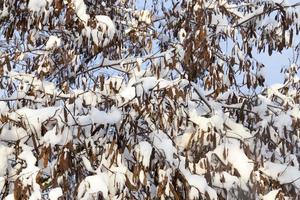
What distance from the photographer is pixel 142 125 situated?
12.4 ft

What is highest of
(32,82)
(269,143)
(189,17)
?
(189,17)

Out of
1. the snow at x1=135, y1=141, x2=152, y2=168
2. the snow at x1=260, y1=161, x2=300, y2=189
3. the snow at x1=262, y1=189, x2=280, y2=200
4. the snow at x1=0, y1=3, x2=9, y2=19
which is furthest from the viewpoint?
the snow at x1=0, y1=3, x2=9, y2=19

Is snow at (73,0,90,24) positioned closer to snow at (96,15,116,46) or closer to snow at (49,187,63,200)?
snow at (96,15,116,46)

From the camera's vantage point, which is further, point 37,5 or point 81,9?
point 81,9

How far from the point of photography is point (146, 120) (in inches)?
143

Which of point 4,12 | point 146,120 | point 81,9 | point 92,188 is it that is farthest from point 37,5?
point 92,188

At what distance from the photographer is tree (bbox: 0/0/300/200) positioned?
3.16 meters

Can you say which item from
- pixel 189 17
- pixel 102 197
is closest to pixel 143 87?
pixel 102 197

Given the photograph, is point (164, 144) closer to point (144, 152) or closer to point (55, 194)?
point (144, 152)

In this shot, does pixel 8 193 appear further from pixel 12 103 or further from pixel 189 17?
pixel 189 17

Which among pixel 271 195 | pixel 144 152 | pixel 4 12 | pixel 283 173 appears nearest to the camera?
pixel 144 152

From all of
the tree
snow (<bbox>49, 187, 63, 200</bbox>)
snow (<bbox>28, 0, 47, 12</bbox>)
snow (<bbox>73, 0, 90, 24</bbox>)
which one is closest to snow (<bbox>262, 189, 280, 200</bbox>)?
the tree

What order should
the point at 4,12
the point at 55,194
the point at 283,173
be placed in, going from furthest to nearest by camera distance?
1. the point at 4,12
2. the point at 283,173
3. the point at 55,194

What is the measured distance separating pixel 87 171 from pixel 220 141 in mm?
891
